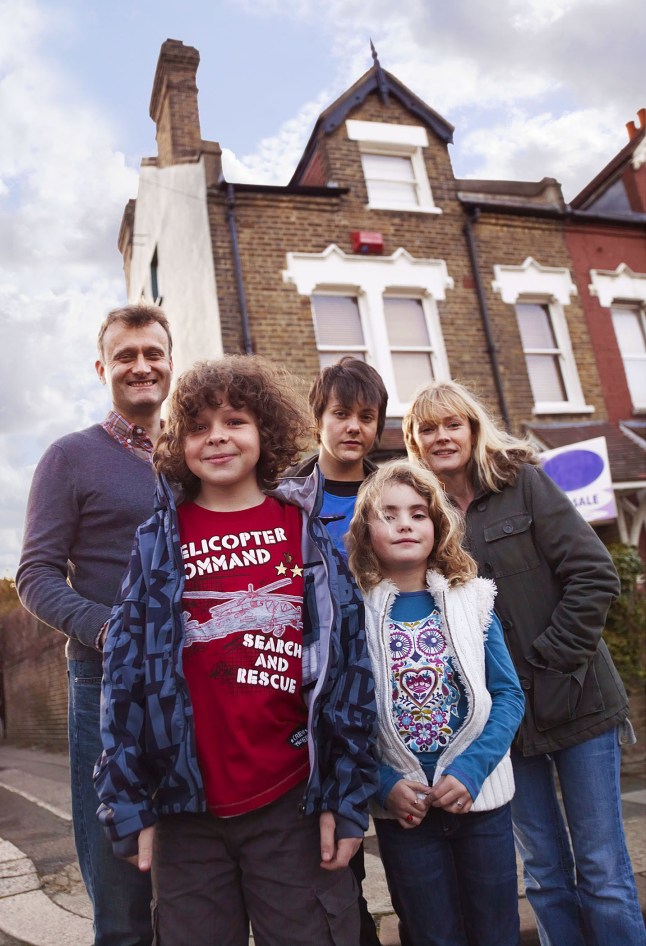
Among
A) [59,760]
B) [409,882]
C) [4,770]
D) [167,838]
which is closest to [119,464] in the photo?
[167,838]

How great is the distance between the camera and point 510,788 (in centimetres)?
214

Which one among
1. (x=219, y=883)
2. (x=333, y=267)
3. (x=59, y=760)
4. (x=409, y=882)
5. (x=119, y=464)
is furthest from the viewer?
(x=59, y=760)

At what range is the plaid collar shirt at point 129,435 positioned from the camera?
8.21ft

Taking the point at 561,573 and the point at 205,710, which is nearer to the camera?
the point at 205,710

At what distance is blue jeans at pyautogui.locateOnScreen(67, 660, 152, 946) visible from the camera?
2.07 m

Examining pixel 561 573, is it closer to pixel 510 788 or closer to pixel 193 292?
pixel 510 788

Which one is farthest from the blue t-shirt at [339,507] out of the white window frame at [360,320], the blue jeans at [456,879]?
the white window frame at [360,320]

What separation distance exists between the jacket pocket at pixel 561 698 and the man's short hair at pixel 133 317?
168cm

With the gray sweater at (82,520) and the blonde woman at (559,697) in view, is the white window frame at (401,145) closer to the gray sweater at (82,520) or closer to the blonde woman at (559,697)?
the blonde woman at (559,697)

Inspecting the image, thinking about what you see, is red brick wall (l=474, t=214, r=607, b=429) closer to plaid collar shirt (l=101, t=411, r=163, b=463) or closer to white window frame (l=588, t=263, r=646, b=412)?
white window frame (l=588, t=263, r=646, b=412)

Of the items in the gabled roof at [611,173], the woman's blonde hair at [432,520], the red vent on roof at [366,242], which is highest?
the gabled roof at [611,173]

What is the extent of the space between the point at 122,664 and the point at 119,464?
0.82 meters

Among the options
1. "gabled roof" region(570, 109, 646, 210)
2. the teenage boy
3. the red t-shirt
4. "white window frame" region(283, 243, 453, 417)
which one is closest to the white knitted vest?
the red t-shirt

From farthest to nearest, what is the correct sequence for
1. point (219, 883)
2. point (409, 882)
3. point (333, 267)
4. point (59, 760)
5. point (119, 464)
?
1. point (59, 760)
2. point (333, 267)
3. point (119, 464)
4. point (409, 882)
5. point (219, 883)
